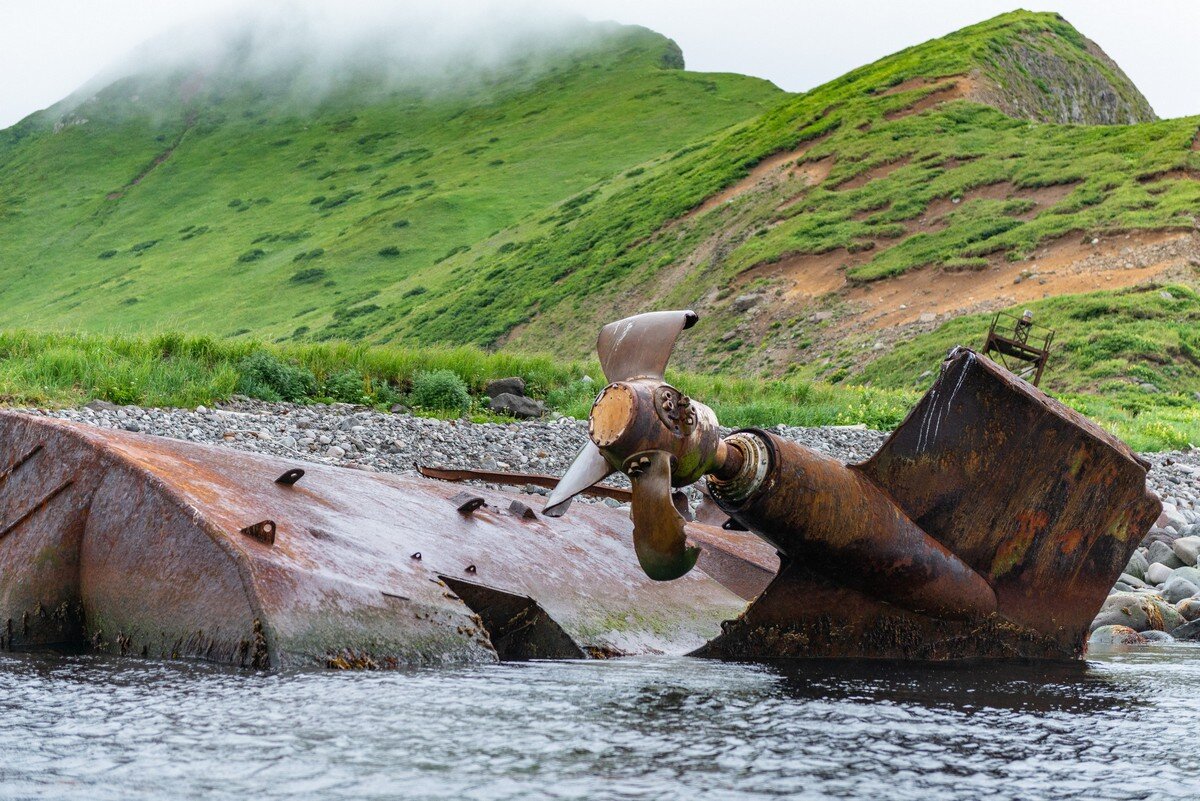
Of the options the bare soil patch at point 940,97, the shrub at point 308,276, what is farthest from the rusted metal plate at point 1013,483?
the shrub at point 308,276

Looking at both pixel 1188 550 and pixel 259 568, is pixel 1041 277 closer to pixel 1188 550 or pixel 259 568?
pixel 1188 550

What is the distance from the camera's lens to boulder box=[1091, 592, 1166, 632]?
22.6 ft

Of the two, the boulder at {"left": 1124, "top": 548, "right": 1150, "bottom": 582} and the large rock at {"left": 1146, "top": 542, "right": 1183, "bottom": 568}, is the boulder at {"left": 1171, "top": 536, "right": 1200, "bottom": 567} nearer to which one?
the large rock at {"left": 1146, "top": 542, "right": 1183, "bottom": 568}

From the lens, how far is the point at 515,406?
1509 cm

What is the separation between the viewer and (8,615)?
13.0ft

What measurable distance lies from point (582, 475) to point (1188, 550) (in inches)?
268

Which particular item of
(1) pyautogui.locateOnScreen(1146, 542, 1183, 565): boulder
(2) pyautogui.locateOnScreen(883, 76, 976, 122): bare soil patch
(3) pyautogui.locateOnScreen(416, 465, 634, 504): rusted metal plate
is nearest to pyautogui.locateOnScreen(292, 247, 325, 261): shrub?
(2) pyautogui.locateOnScreen(883, 76, 976, 122): bare soil patch

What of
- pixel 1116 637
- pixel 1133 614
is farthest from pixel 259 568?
pixel 1133 614

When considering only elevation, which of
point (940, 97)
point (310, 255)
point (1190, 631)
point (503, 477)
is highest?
point (940, 97)

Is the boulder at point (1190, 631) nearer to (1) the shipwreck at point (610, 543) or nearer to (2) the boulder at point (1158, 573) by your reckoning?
(2) the boulder at point (1158, 573)

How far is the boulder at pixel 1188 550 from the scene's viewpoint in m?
8.81

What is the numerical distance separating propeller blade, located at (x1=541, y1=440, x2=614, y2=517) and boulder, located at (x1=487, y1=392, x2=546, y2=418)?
11.1 meters

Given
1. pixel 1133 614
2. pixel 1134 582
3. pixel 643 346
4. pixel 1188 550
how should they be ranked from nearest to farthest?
pixel 643 346 < pixel 1133 614 < pixel 1134 582 < pixel 1188 550

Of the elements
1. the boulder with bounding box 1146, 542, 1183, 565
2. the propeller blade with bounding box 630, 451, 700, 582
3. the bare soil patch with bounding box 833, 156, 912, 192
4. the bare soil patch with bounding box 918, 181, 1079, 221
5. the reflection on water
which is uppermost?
the bare soil patch with bounding box 833, 156, 912, 192
